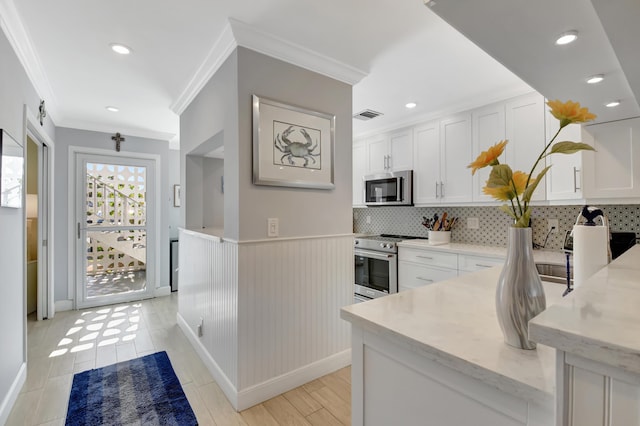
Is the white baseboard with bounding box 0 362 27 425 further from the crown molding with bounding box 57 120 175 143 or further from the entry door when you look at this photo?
the crown molding with bounding box 57 120 175 143

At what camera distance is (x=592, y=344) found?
50cm

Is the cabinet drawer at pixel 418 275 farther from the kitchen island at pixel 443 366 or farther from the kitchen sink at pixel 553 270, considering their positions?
the kitchen island at pixel 443 366

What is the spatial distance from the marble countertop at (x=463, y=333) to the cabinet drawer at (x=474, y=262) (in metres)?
1.39

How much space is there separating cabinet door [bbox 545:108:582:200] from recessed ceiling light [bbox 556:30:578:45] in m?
1.73

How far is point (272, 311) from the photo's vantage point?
2.06 meters

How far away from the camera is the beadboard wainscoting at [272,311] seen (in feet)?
6.41

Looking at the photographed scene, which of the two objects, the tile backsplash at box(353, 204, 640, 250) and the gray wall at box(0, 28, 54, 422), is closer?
the gray wall at box(0, 28, 54, 422)

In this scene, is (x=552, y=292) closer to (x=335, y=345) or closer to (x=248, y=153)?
(x=335, y=345)

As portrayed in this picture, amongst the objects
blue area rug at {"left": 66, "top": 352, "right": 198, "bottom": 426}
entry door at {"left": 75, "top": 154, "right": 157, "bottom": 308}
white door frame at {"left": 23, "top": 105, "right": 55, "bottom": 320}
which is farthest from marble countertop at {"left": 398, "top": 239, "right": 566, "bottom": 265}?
white door frame at {"left": 23, "top": 105, "right": 55, "bottom": 320}

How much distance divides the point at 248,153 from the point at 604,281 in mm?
1764

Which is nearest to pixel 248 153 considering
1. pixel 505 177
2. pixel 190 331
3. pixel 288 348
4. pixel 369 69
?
pixel 369 69

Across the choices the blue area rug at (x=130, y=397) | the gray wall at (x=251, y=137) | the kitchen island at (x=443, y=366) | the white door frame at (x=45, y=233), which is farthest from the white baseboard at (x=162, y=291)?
the kitchen island at (x=443, y=366)

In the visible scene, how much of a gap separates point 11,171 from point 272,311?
188cm

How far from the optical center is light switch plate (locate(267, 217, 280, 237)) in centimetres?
204
